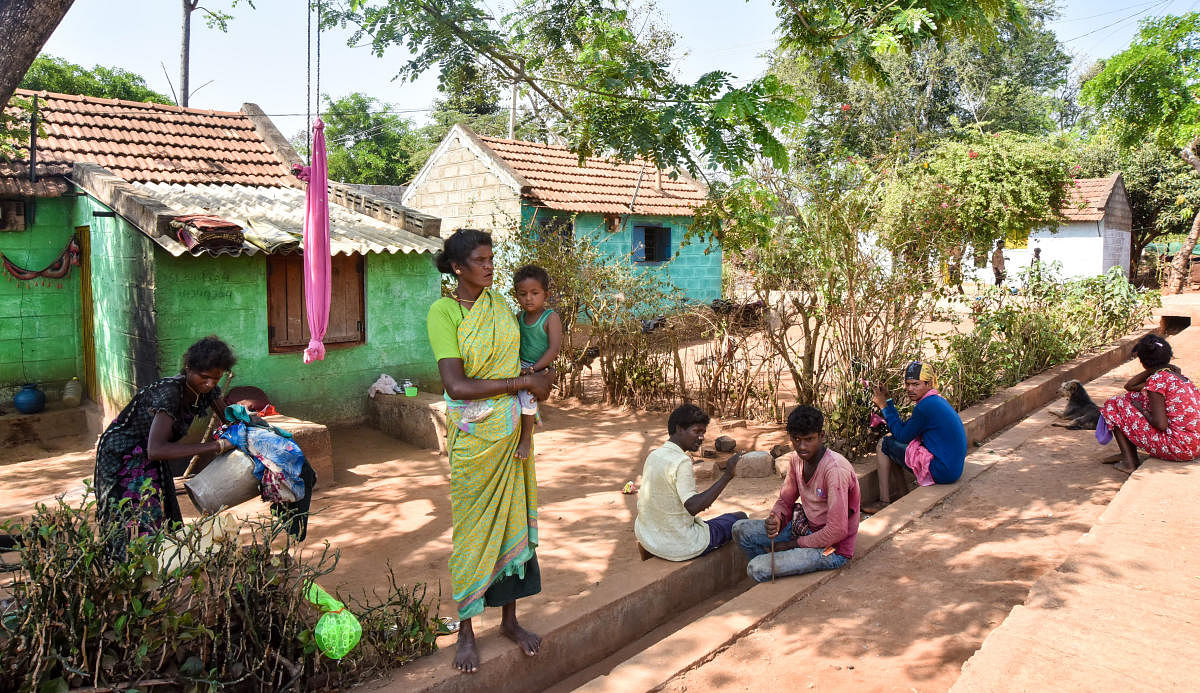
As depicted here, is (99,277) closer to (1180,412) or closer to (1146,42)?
(1180,412)

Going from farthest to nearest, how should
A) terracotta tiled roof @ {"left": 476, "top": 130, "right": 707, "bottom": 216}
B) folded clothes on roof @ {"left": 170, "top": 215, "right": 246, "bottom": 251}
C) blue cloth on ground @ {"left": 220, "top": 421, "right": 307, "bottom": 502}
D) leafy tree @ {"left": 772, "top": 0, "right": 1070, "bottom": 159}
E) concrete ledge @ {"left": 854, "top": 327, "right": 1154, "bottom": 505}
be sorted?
leafy tree @ {"left": 772, "top": 0, "right": 1070, "bottom": 159}, terracotta tiled roof @ {"left": 476, "top": 130, "right": 707, "bottom": 216}, folded clothes on roof @ {"left": 170, "top": 215, "right": 246, "bottom": 251}, concrete ledge @ {"left": 854, "top": 327, "right": 1154, "bottom": 505}, blue cloth on ground @ {"left": 220, "top": 421, "right": 307, "bottom": 502}

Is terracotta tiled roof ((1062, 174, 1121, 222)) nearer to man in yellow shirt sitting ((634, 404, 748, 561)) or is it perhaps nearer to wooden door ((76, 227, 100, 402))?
man in yellow shirt sitting ((634, 404, 748, 561))

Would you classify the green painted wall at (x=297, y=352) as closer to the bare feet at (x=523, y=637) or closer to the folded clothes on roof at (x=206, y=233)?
the folded clothes on roof at (x=206, y=233)

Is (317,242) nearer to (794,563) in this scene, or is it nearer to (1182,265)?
(794,563)

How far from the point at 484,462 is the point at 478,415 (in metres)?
0.20

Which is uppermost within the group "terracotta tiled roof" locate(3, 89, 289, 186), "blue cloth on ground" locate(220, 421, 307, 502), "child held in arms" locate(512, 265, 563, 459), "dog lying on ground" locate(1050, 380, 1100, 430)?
"terracotta tiled roof" locate(3, 89, 289, 186)

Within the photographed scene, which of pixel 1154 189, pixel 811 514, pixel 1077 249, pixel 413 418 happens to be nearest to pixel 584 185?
pixel 413 418

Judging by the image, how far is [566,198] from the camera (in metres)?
15.1

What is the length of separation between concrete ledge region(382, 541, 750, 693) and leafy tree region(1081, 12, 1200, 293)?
1856 cm

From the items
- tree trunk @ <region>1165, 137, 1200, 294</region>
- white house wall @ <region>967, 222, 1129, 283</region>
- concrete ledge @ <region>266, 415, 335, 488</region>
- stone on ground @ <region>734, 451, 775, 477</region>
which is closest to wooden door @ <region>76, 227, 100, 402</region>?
concrete ledge @ <region>266, 415, 335, 488</region>

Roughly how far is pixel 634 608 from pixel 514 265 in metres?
7.62

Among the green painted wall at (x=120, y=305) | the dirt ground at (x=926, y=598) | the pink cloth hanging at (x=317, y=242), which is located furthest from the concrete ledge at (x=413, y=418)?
the dirt ground at (x=926, y=598)

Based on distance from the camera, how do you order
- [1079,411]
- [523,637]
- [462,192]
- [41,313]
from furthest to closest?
[462,192], [41,313], [1079,411], [523,637]

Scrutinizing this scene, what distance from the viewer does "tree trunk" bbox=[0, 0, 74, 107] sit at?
3.05 meters
